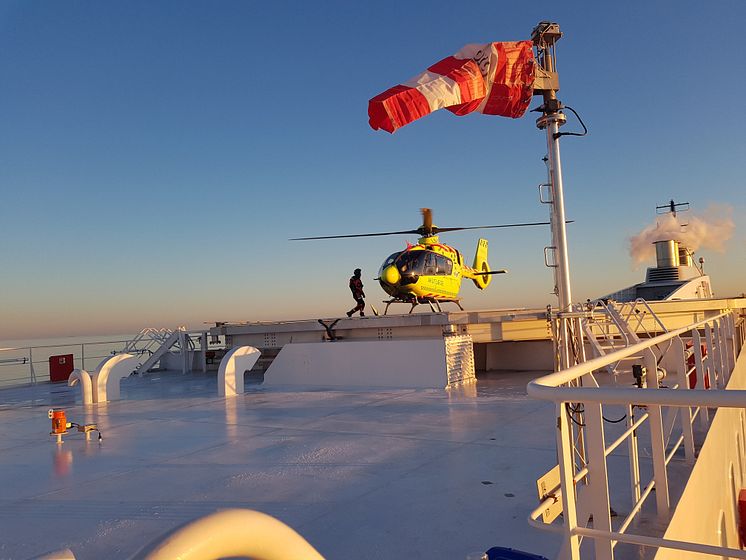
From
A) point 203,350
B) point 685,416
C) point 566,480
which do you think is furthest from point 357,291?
point 566,480

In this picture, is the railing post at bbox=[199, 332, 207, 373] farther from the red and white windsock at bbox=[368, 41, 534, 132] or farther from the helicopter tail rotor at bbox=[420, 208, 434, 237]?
the red and white windsock at bbox=[368, 41, 534, 132]

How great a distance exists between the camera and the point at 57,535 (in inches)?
167

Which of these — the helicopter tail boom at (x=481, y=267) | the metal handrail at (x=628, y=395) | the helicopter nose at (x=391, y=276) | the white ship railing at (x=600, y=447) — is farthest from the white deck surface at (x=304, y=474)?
the helicopter tail boom at (x=481, y=267)

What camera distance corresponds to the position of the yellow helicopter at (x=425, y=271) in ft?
54.3

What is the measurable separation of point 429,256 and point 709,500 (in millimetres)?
12533

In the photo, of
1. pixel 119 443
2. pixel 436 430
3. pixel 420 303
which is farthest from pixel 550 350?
pixel 119 443

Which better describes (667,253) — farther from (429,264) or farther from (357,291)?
(357,291)

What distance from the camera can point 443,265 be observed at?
17.4m

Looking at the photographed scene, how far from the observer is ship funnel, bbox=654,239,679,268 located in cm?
2561

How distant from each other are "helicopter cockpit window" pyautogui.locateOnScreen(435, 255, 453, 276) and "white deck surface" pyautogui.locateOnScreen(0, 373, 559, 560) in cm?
721

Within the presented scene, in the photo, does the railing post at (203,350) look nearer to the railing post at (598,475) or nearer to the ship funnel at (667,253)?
the railing post at (598,475)

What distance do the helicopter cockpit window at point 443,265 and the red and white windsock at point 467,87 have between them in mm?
10658

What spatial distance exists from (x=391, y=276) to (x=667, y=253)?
15.8 m

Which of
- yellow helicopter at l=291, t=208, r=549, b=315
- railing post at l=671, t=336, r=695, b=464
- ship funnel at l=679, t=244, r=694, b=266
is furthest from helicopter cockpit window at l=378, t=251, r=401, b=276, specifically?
ship funnel at l=679, t=244, r=694, b=266
